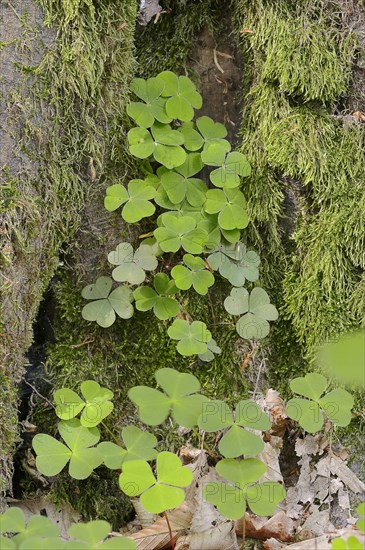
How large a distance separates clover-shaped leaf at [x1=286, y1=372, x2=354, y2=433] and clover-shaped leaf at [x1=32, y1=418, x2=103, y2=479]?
2.16 feet

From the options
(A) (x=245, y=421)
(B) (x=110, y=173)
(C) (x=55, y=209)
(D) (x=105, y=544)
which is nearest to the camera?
(D) (x=105, y=544)

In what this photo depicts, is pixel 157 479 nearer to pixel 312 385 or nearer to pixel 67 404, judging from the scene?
pixel 67 404

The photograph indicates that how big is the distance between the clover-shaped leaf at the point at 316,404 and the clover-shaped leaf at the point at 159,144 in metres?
0.91

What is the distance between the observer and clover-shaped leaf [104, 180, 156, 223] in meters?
2.20

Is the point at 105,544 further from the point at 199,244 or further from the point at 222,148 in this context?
the point at 222,148

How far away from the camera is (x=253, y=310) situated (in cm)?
230

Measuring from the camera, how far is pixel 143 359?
231 centimetres

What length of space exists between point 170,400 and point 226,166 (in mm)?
913

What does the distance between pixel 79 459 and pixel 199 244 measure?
852mm

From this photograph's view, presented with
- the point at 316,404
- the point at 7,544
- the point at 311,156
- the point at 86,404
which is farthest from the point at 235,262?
the point at 7,544

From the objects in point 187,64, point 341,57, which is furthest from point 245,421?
point 187,64

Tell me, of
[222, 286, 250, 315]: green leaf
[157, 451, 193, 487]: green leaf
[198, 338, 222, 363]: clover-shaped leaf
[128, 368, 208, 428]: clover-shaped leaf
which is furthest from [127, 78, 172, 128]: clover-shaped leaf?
[157, 451, 193, 487]: green leaf

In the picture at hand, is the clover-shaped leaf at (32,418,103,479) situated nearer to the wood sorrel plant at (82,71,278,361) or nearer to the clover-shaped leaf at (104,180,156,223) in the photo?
A: the wood sorrel plant at (82,71,278,361)

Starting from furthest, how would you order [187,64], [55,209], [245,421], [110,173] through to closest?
[187,64] → [110,173] → [55,209] → [245,421]
